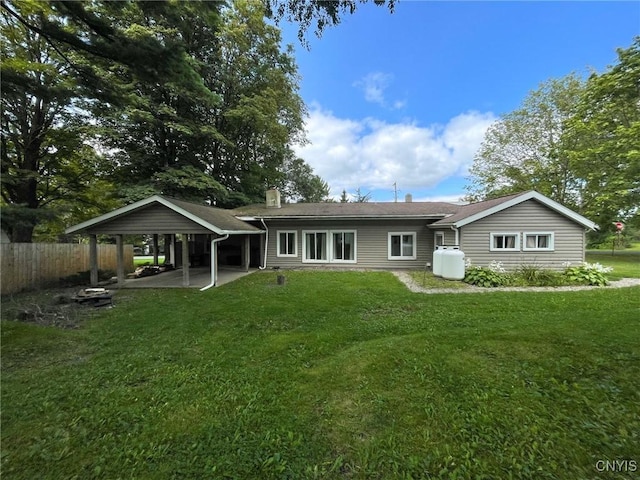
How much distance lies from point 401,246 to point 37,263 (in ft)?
46.8

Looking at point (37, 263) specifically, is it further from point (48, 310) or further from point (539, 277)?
point (539, 277)

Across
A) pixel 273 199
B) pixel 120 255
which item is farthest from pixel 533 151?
pixel 120 255

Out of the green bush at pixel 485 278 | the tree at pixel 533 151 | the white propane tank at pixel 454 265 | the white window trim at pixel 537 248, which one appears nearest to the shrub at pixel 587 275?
the white window trim at pixel 537 248

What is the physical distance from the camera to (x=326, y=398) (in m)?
3.11

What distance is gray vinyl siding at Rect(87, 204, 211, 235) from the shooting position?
9.80 m

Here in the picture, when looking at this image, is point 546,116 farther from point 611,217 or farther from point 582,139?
point 611,217

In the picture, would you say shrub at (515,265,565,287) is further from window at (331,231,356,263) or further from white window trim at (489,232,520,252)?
window at (331,231,356,263)

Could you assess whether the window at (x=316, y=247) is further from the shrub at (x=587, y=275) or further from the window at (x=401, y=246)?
the shrub at (x=587, y=275)

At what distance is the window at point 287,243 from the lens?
14531 mm

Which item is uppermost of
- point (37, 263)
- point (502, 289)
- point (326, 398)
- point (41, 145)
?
point (41, 145)

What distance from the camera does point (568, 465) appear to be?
2232mm

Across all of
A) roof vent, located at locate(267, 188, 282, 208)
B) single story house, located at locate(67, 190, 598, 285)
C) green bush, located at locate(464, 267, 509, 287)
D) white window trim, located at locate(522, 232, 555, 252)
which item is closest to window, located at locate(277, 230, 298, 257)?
single story house, located at locate(67, 190, 598, 285)

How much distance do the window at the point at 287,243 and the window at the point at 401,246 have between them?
4.83 meters

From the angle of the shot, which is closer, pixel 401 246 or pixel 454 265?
pixel 454 265
